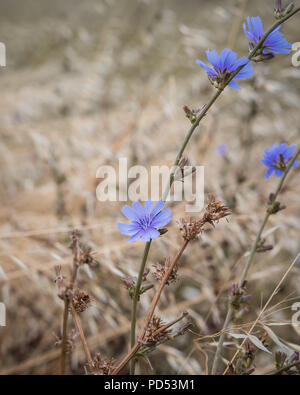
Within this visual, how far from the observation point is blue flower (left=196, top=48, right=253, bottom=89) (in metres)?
0.74

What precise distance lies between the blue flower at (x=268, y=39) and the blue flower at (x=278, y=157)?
32cm

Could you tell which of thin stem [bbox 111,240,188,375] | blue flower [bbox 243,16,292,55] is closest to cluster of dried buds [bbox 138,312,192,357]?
thin stem [bbox 111,240,188,375]

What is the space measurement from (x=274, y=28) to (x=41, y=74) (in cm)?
761

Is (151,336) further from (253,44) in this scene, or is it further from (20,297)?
(20,297)

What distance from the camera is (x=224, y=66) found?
0.76 meters

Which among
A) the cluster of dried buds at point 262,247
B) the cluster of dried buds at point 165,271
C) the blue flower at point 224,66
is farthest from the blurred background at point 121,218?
the blue flower at point 224,66

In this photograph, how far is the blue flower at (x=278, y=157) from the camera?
1044 millimetres

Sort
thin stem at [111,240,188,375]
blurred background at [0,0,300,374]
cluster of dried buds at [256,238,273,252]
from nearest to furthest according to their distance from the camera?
thin stem at [111,240,188,375] → cluster of dried buds at [256,238,273,252] → blurred background at [0,0,300,374]

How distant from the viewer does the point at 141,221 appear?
774 millimetres

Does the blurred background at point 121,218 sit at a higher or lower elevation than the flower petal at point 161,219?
higher

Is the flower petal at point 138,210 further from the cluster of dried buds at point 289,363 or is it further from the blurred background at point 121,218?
the blurred background at point 121,218

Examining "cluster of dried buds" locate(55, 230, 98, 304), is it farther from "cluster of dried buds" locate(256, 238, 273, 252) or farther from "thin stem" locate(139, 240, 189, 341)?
"cluster of dried buds" locate(256, 238, 273, 252)

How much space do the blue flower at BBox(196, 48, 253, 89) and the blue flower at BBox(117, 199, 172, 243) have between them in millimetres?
297
